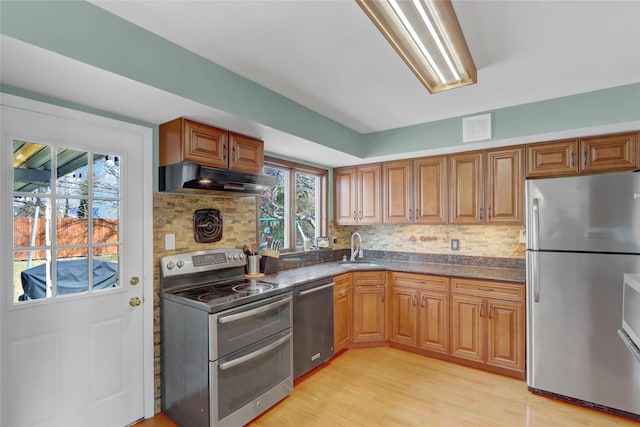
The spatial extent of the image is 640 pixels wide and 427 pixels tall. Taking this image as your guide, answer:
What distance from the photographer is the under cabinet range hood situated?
81.5 inches

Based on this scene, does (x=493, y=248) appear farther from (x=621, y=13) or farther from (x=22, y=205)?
(x=22, y=205)

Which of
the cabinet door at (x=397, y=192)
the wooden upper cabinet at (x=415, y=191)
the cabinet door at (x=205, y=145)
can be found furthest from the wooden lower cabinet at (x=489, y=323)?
the cabinet door at (x=205, y=145)

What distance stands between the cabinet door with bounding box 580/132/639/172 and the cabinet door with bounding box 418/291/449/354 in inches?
66.7

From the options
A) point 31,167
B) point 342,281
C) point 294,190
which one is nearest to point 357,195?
point 294,190

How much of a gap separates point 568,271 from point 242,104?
9.05 feet

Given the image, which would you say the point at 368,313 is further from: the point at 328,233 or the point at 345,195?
the point at 345,195

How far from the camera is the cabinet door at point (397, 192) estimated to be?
3609 mm

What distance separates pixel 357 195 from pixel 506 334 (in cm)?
214

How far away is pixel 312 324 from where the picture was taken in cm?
285

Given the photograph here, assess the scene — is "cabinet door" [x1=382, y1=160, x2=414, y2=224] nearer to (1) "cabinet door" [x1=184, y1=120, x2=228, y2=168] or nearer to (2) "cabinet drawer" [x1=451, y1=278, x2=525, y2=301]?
(2) "cabinet drawer" [x1=451, y1=278, x2=525, y2=301]

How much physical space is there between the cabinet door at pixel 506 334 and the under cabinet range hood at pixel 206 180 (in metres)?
2.35

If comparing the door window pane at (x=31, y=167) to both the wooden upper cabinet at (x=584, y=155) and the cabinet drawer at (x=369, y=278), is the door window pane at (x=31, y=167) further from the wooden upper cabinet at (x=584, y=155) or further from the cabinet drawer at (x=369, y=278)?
the wooden upper cabinet at (x=584, y=155)

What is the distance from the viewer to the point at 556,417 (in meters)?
2.27

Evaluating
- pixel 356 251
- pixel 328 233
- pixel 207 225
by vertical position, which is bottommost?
pixel 356 251
